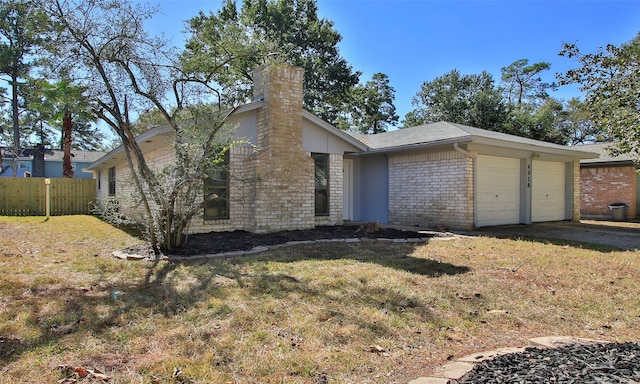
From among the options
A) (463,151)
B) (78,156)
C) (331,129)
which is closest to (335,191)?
(331,129)

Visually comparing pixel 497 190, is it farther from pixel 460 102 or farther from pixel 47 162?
pixel 47 162

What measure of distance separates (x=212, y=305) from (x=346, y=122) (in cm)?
2876

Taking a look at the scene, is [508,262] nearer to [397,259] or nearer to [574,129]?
[397,259]

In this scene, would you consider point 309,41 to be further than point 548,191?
Yes

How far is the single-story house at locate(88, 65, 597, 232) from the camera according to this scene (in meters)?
9.88

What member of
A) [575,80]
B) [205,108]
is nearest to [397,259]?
[205,108]

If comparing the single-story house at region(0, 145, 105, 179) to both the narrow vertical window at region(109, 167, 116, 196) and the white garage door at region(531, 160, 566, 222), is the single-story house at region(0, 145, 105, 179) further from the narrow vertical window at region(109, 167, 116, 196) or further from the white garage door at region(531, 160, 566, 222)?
the white garage door at region(531, 160, 566, 222)

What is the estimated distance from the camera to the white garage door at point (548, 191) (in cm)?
1338

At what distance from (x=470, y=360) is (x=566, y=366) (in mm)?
649

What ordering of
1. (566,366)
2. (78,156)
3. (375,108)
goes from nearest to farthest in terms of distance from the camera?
(566,366)
(375,108)
(78,156)

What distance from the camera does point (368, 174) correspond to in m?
14.2

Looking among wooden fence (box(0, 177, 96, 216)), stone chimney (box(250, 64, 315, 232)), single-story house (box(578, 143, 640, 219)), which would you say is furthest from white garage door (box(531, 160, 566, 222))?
wooden fence (box(0, 177, 96, 216))

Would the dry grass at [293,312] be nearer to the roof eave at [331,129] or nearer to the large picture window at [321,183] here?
the large picture window at [321,183]

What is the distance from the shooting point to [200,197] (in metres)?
8.05
